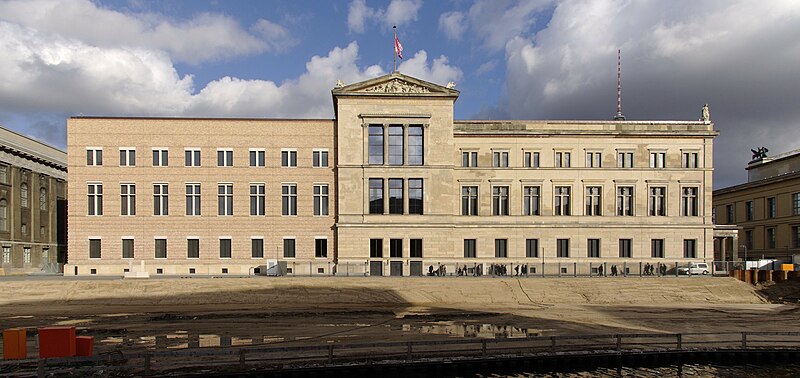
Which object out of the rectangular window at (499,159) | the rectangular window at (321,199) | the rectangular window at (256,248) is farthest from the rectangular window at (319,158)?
the rectangular window at (499,159)

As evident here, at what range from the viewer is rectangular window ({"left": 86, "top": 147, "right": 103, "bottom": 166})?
62434 mm

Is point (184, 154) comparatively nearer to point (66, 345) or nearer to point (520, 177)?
point (520, 177)

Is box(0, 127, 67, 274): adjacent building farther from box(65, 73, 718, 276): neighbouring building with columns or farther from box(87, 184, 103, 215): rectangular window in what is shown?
box(65, 73, 718, 276): neighbouring building with columns

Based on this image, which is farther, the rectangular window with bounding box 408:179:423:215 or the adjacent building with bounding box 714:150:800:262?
the adjacent building with bounding box 714:150:800:262

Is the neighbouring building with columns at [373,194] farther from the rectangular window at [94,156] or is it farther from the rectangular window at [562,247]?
the rectangular window at [94,156]

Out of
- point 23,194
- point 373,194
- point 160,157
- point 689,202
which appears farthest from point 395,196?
point 23,194

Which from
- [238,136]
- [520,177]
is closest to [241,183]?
[238,136]

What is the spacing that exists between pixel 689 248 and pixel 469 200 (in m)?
25.7

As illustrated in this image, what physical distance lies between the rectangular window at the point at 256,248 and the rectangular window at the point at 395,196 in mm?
14603

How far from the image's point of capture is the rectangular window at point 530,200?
66062 millimetres

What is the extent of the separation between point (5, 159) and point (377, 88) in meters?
47.1

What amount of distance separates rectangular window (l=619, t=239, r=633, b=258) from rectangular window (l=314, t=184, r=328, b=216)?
33.5 meters

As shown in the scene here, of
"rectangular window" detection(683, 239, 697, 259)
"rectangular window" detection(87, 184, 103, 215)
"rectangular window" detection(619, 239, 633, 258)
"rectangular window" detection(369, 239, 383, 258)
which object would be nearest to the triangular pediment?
"rectangular window" detection(369, 239, 383, 258)

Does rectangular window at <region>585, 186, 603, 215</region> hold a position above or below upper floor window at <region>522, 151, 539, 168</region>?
below
